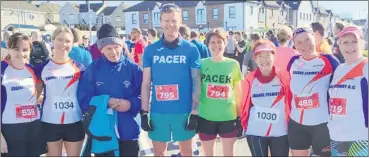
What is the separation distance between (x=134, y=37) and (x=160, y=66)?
6824 mm

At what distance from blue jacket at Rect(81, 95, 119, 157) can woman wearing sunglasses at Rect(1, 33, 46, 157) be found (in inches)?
23.0

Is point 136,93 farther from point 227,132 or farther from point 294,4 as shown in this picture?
point 294,4

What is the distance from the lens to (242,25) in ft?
148

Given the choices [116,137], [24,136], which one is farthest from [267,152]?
[24,136]

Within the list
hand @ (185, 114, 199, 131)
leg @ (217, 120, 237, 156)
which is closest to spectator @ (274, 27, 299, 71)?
leg @ (217, 120, 237, 156)

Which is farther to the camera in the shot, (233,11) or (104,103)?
(233,11)

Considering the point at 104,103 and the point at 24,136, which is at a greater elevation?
the point at 104,103

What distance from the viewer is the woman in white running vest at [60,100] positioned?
3.85 m

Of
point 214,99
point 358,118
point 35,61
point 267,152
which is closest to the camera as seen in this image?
point 358,118

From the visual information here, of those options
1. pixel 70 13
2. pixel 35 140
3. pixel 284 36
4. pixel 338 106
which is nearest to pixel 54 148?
pixel 35 140

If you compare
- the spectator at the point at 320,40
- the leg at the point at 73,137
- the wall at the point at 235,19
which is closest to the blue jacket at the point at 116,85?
the leg at the point at 73,137

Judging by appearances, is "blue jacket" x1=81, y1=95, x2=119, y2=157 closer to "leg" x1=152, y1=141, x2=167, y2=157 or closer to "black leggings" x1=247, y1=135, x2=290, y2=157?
"leg" x1=152, y1=141, x2=167, y2=157

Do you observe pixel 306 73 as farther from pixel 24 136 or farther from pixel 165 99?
pixel 24 136

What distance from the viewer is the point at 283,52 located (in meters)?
5.33
